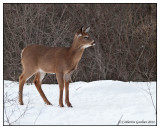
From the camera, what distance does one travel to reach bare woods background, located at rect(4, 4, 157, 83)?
13.9 meters

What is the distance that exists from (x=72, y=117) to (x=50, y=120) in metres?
0.50

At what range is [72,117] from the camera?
697 centimetres

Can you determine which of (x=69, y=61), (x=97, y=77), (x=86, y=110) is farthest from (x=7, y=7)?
(x=86, y=110)

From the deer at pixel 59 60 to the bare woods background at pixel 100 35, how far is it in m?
4.80

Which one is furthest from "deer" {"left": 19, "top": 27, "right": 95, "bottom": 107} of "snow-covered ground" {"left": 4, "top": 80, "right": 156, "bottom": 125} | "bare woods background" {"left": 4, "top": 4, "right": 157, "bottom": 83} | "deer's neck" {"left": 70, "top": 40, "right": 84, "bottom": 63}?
"bare woods background" {"left": 4, "top": 4, "right": 157, "bottom": 83}

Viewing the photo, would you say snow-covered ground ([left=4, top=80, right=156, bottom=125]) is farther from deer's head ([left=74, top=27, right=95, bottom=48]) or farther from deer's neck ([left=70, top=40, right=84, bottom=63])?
deer's head ([left=74, top=27, right=95, bottom=48])

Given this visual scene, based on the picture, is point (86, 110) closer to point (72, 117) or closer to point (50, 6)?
point (72, 117)

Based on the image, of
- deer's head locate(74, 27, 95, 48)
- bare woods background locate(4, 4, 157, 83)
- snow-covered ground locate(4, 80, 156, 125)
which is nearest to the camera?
snow-covered ground locate(4, 80, 156, 125)

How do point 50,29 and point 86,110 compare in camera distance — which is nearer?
point 86,110

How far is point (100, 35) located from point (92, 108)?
22.7 ft

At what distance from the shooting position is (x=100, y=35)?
569 inches

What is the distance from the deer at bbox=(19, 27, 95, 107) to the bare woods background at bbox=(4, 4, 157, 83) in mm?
4800

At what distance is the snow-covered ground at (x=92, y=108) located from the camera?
6555 mm

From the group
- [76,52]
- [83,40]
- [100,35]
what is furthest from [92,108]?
[100,35]
